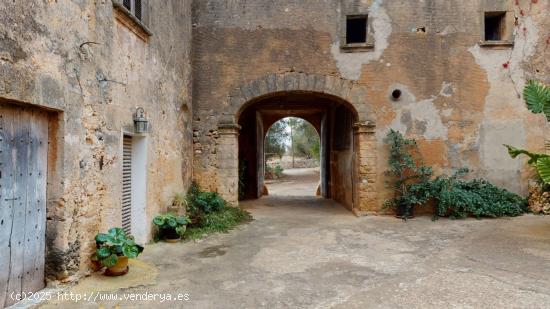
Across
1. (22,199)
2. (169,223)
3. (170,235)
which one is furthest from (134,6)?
(170,235)

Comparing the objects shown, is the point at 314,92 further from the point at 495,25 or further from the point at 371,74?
the point at 495,25

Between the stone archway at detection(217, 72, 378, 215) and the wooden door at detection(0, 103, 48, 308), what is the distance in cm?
490

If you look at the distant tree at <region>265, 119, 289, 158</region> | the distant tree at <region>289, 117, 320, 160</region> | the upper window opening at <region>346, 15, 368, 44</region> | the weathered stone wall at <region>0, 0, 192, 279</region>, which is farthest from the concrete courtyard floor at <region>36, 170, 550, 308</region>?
the distant tree at <region>289, 117, 320, 160</region>

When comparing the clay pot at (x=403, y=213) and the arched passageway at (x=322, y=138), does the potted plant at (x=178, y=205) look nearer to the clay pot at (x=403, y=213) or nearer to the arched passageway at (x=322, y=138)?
the arched passageway at (x=322, y=138)

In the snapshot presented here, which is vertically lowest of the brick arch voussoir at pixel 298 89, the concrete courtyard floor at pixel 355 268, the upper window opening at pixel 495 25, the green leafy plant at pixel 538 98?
the concrete courtyard floor at pixel 355 268

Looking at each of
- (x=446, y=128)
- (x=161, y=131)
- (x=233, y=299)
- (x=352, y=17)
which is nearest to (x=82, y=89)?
(x=161, y=131)

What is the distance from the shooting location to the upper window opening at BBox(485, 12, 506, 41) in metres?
8.42

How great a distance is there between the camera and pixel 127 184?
5383mm

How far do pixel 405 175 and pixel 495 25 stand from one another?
457 cm

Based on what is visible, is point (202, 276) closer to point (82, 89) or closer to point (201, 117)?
point (82, 89)

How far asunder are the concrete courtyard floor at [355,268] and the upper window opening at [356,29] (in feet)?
16.4

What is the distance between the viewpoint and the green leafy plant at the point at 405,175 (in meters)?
7.77

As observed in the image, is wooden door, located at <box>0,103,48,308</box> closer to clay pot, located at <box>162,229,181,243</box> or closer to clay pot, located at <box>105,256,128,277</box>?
clay pot, located at <box>105,256,128,277</box>

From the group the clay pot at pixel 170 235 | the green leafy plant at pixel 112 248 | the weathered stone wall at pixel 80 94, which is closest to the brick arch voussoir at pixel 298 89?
the weathered stone wall at pixel 80 94
